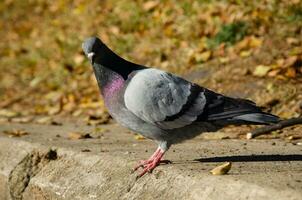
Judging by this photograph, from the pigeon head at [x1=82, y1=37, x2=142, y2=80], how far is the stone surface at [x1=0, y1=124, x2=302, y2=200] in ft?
1.72

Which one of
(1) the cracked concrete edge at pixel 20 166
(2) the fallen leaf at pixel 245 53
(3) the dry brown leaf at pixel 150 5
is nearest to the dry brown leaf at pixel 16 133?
(1) the cracked concrete edge at pixel 20 166

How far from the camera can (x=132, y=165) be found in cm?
399

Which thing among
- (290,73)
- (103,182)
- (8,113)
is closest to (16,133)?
(8,113)

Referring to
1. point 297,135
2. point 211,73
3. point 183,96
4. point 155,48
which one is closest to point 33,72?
point 155,48

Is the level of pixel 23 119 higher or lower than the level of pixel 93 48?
lower

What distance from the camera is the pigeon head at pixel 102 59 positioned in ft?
13.0

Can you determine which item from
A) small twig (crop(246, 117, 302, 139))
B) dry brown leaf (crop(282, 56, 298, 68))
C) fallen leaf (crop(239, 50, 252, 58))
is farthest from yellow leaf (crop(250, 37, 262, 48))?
small twig (crop(246, 117, 302, 139))

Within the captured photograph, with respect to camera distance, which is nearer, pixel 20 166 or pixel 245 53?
pixel 20 166

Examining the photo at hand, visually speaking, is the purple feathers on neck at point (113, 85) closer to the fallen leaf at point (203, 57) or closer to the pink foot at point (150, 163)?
the pink foot at point (150, 163)

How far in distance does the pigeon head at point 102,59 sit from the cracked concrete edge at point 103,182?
53 cm

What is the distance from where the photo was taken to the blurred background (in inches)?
246

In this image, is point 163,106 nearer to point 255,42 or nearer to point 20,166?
point 20,166

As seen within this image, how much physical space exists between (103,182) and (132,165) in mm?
188

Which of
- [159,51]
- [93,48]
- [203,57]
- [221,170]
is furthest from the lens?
[159,51]
